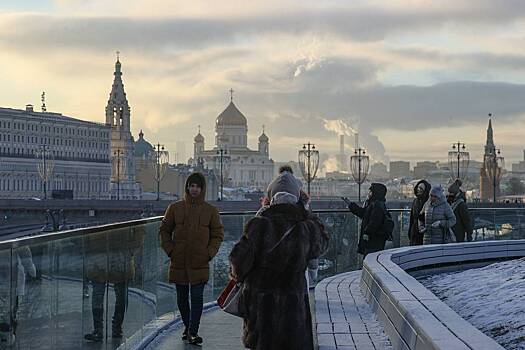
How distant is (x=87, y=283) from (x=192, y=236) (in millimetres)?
1489

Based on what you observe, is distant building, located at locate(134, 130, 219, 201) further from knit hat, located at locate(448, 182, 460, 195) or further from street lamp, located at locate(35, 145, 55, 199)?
knit hat, located at locate(448, 182, 460, 195)

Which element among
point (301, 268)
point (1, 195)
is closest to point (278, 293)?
point (301, 268)

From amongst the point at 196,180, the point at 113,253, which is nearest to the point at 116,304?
the point at 113,253

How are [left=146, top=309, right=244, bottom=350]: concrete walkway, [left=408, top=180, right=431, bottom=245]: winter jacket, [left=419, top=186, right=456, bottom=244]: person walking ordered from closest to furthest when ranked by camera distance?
1. [left=146, top=309, right=244, bottom=350]: concrete walkway
2. [left=419, top=186, right=456, bottom=244]: person walking
3. [left=408, top=180, right=431, bottom=245]: winter jacket

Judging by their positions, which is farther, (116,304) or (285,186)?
(116,304)

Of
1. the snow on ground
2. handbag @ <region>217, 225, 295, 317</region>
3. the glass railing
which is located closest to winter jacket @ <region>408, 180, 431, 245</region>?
the snow on ground

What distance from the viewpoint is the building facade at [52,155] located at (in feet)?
418

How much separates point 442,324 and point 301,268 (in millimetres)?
1281

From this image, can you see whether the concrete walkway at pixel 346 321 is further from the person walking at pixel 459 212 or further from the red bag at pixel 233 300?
the person walking at pixel 459 212

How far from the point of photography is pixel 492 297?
371 inches

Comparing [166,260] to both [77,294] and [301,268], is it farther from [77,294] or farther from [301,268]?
[301,268]

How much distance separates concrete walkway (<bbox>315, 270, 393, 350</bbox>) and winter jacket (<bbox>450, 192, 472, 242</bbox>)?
165 inches

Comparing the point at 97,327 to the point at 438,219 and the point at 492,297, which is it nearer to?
the point at 492,297

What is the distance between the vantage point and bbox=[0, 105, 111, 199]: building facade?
12731 cm
